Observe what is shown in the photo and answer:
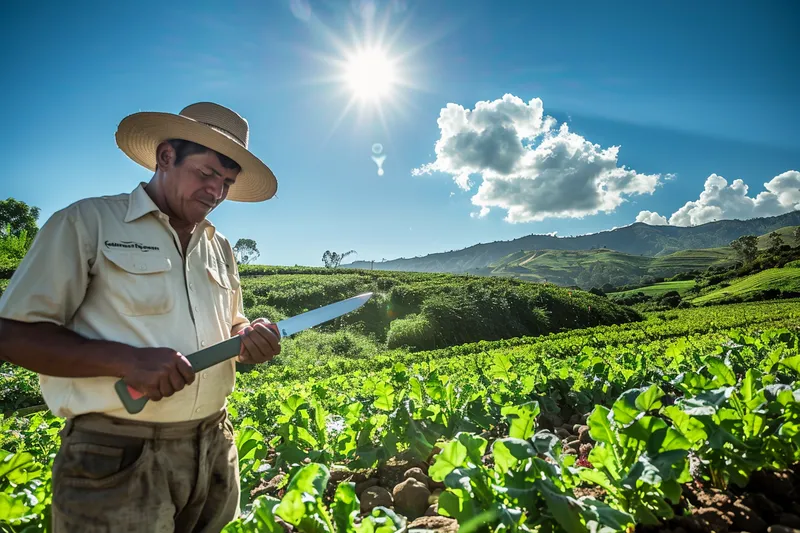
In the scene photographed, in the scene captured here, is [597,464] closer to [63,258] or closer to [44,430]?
[63,258]

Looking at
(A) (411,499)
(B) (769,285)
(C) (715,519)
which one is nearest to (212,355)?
(A) (411,499)

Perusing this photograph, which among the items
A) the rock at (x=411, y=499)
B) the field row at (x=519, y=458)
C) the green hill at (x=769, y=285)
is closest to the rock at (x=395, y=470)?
the field row at (x=519, y=458)

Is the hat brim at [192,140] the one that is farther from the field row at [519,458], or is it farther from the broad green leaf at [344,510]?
the broad green leaf at [344,510]

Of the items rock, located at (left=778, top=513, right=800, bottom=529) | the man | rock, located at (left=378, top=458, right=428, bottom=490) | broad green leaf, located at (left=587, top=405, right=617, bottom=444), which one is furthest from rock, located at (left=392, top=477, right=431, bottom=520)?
rock, located at (left=778, top=513, right=800, bottom=529)

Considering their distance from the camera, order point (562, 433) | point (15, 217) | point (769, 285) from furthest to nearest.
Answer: point (15, 217), point (769, 285), point (562, 433)

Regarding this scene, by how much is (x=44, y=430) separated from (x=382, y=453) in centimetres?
366

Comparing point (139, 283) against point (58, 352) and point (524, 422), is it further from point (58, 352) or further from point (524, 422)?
point (524, 422)

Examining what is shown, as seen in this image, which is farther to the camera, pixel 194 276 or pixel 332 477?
pixel 332 477

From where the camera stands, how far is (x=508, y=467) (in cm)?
136

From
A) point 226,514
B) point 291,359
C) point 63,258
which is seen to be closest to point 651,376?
point 226,514

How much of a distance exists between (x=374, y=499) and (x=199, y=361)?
47.7 inches

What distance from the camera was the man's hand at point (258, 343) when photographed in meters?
1.88

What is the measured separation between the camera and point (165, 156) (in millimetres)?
2070

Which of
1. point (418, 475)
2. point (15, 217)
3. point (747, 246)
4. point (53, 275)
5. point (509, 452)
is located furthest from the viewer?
point (747, 246)
